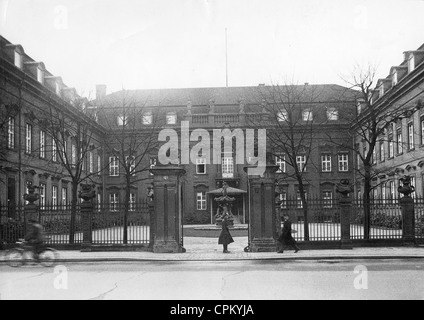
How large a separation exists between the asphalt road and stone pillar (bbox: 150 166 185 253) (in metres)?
2.67

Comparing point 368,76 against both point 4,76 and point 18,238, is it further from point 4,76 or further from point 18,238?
point 4,76

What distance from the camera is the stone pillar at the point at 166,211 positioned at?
59.1 feet

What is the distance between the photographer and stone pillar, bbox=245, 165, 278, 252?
1781 centimetres

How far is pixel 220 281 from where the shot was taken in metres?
11.0

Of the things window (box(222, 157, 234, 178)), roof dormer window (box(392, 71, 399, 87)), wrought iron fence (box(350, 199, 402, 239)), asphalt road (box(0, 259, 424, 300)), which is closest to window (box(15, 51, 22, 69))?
asphalt road (box(0, 259, 424, 300))

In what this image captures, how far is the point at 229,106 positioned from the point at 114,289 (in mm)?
39301

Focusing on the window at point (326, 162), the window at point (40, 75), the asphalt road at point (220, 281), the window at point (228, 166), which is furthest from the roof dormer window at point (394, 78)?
the window at point (40, 75)

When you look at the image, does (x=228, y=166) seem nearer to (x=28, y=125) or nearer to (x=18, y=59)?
(x=28, y=125)

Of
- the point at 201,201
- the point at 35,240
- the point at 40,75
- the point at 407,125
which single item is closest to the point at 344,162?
the point at 201,201

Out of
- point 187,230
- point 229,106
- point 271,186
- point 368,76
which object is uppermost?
point 229,106

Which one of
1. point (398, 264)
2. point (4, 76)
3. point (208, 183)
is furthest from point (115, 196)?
point (398, 264)

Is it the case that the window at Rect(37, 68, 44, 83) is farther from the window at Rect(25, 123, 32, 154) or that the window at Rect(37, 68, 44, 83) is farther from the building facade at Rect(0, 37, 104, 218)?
the window at Rect(25, 123, 32, 154)

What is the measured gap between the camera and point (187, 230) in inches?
1284

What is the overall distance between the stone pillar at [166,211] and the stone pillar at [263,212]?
2685mm
